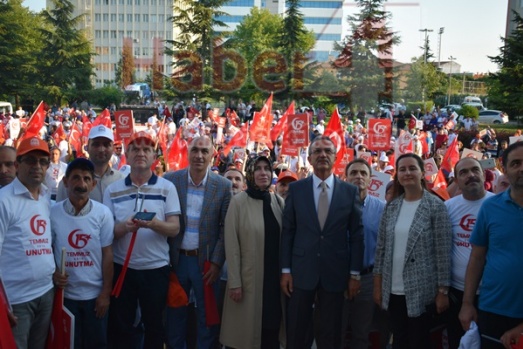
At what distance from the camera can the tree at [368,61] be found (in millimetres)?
41875

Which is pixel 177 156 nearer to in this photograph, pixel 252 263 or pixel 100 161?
pixel 100 161

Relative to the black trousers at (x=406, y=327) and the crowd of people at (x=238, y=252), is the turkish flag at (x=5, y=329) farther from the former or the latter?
the black trousers at (x=406, y=327)

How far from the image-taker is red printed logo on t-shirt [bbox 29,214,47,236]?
11.8 ft

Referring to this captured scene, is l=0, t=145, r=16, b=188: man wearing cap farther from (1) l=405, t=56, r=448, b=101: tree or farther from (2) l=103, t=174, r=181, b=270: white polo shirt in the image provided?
(1) l=405, t=56, r=448, b=101: tree

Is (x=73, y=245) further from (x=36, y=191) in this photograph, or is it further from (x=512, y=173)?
(x=512, y=173)

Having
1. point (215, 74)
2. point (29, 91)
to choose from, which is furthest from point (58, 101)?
point (215, 74)

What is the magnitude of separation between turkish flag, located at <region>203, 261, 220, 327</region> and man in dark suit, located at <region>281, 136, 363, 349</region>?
61cm

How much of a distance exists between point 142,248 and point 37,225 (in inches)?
32.1

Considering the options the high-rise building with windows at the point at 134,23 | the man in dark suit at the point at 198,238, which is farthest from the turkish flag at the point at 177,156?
the high-rise building with windows at the point at 134,23

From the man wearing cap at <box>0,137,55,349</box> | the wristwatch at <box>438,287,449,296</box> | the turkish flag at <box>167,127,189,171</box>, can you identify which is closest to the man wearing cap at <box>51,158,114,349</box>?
the man wearing cap at <box>0,137,55,349</box>

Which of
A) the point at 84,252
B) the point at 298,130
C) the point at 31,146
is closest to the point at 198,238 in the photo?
the point at 84,252

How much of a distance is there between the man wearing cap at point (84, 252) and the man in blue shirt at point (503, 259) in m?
2.57

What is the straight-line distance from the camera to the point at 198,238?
4410 millimetres

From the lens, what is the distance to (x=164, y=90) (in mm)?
43938
